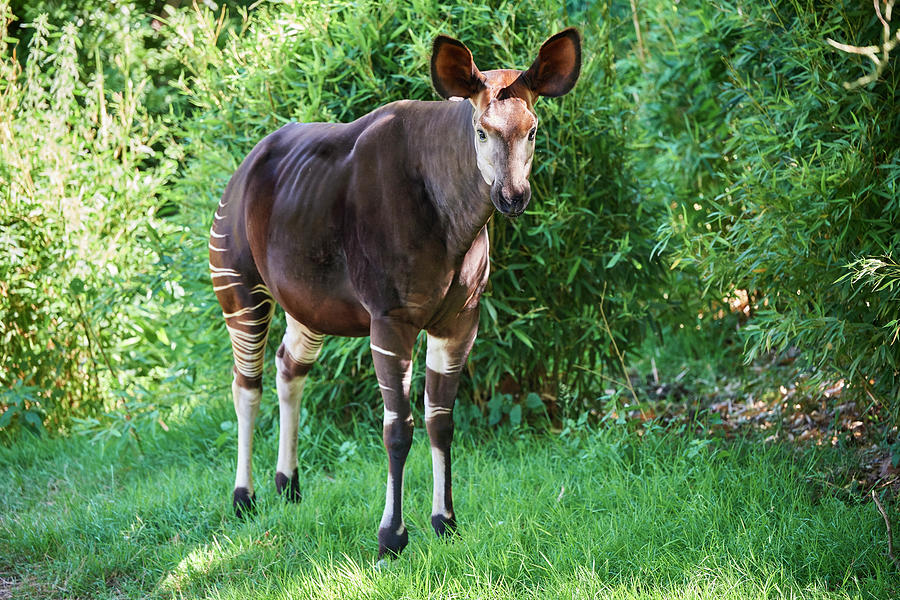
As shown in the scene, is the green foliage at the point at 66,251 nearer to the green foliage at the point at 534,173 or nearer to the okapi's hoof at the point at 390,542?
the green foliage at the point at 534,173

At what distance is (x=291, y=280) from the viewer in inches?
121

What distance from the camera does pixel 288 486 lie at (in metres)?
3.68

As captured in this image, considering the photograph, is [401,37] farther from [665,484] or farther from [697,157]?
[665,484]

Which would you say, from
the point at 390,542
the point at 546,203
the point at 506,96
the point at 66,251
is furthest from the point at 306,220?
the point at 66,251

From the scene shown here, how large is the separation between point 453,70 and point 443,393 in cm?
112

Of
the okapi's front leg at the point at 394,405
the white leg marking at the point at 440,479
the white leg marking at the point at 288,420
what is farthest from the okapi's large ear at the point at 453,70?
the white leg marking at the point at 288,420

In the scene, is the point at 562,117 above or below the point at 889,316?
above

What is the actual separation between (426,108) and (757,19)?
1.76m

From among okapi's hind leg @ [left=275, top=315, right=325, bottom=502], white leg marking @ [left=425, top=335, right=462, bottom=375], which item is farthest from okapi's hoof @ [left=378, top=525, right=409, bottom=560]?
okapi's hind leg @ [left=275, top=315, right=325, bottom=502]

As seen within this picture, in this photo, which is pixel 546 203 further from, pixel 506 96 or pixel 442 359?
pixel 506 96

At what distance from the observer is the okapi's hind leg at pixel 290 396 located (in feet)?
11.8

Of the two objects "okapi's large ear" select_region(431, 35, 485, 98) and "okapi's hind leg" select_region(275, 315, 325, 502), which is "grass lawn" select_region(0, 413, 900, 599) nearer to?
"okapi's hind leg" select_region(275, 315, 325, 502)

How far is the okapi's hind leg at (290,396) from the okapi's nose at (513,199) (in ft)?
4.63

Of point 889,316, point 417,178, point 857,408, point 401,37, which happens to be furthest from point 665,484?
point 401,37
